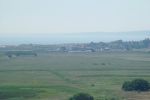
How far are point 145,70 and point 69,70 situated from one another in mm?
11233

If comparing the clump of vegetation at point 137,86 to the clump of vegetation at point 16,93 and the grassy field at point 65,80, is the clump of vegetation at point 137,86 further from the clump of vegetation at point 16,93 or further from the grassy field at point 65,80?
the clump of vegetation at point 16,93

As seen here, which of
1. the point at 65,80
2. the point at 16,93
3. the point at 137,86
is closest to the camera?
the point at 16,93

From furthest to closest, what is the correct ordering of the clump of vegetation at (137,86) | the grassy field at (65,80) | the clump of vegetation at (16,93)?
the clump of vegetation at (137,86)
the grassy field at (65,80)
the clump of vegetation at (16,93)

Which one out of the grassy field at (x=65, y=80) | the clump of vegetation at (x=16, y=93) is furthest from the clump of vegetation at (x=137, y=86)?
the clump of vegetation at (x=16, y=93)

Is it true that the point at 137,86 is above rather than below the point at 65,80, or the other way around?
above

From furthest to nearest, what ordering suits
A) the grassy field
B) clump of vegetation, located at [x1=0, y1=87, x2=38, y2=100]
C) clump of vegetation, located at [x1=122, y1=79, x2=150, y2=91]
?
1. clump of vegetation, located at [x1=122, y1=79, x2=150, y2=91]
2. the grassy field
3. clump of vegetation, located at [x1=0, y1=87, x2=38, y2=100]

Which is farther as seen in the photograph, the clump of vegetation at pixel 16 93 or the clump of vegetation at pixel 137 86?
Answer: the clump of vegetation at pixel 137 86

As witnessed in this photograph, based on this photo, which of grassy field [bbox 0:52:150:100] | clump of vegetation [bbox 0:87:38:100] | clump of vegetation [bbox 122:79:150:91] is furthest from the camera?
clump of vegetation [bbox 122:79:150:91]

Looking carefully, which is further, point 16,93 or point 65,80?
point 65,80

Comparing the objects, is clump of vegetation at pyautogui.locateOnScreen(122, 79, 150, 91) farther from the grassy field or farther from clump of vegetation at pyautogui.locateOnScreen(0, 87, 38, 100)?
clump of vegetation at pyautogui.locateOnScreen(0, 87, 38, 100)

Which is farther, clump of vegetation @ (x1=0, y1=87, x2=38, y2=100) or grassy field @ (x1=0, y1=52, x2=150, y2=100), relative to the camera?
grassy field @ (x1=0, y1=52, x2=150, y2=100)

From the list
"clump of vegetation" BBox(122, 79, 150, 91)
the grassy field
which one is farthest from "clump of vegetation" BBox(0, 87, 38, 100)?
"clump of vegetation" BBox(122, 79, 150, 91)

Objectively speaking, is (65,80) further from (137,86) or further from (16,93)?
(16,93)

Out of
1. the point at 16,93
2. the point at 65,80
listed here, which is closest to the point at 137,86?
the point at 65,80
